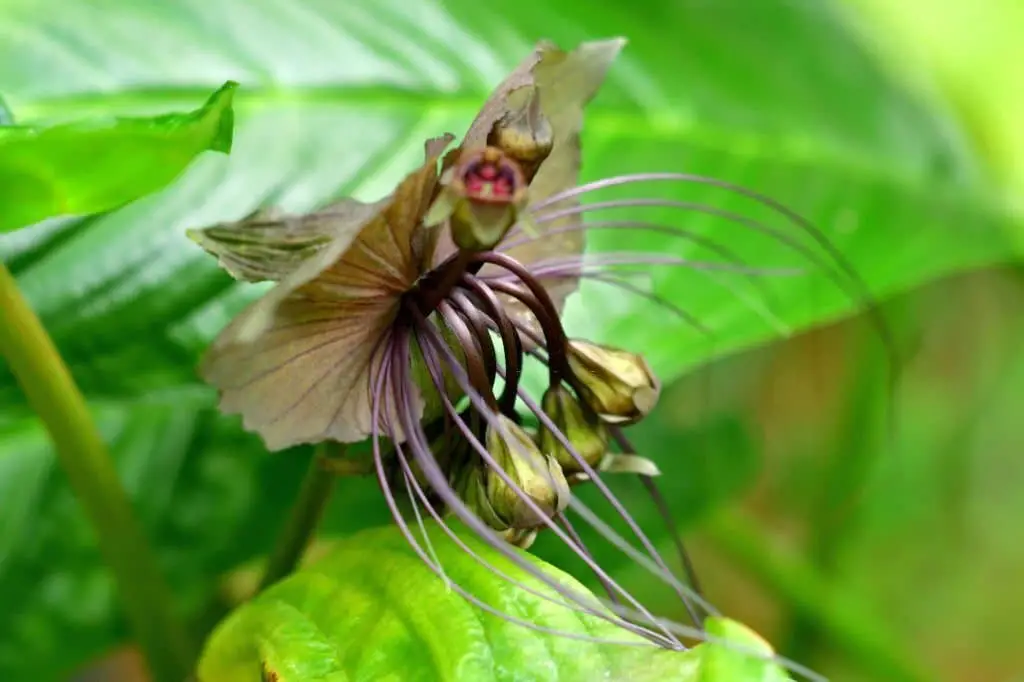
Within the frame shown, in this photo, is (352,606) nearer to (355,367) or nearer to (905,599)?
(355,367)

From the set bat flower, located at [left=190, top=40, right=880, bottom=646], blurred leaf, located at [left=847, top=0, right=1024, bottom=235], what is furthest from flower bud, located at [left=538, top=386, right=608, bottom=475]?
blurred leaf, located at [left=847, top=0, right=1024, bottom=235]

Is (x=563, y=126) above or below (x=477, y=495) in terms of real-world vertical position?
above

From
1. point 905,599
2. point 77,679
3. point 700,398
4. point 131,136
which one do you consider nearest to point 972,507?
point 905,599

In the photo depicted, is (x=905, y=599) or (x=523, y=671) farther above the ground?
(x=523, y=671)

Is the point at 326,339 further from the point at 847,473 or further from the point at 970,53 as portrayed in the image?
the point at 970,53

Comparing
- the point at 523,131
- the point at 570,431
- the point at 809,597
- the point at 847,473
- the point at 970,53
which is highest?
the point at 970,53

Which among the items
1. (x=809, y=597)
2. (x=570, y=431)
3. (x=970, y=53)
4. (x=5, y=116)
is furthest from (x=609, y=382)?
(x=970, y=53)
